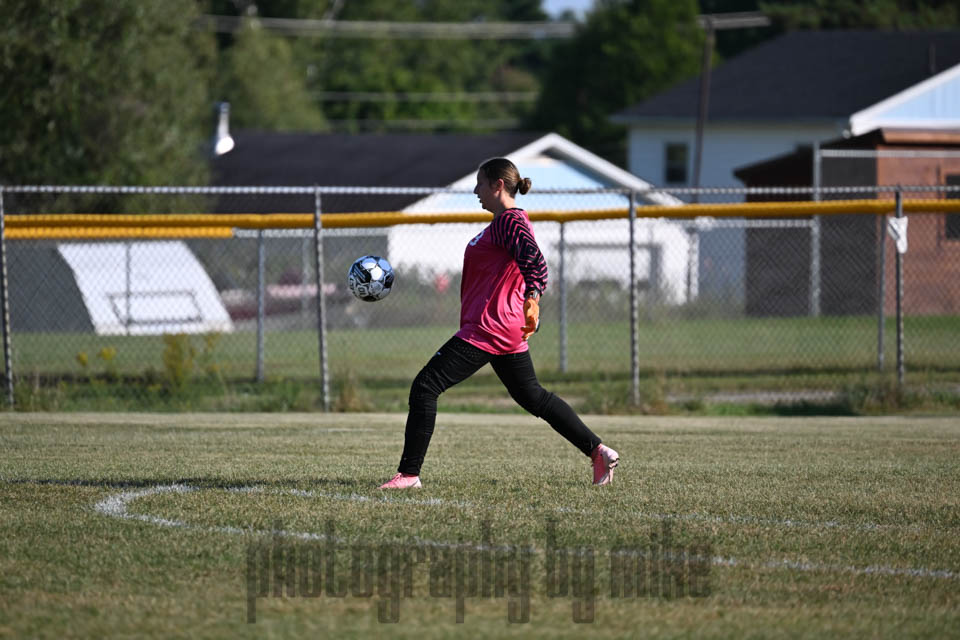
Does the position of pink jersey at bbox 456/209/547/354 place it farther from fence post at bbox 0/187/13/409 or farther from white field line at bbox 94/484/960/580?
fence post at bbox 0/187/13/409

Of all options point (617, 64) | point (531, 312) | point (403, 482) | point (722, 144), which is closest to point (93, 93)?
point (722, 144)

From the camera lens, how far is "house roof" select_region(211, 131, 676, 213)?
33250 millimetres

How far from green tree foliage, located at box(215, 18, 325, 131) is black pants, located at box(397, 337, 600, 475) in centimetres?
4847

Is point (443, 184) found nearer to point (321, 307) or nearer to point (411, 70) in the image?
point (321, 307)

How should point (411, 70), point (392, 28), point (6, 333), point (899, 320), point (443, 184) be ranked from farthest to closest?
1. point (411, 70)
2. point (392, 28)
3. point (443, 184)
4. point (899, 320)
5. point (6, 333)

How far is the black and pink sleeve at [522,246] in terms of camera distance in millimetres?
6711

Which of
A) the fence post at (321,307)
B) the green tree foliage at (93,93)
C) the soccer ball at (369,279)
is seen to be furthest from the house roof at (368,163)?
the soccer ball at (369,279)

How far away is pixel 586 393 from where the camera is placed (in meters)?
14.1

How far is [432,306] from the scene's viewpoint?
21.3 m

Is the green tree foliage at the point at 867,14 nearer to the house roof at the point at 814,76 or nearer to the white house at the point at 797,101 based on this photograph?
the house roof at the point at 814,76

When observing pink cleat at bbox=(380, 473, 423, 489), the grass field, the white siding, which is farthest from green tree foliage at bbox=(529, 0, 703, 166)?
pink cleat at bbox=(380, 473, 423, 489)

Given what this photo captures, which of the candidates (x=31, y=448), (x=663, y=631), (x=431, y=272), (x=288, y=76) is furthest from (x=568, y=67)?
(x=663, y=631)

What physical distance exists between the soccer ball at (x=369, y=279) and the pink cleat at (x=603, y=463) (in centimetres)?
190

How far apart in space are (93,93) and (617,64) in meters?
37.7
